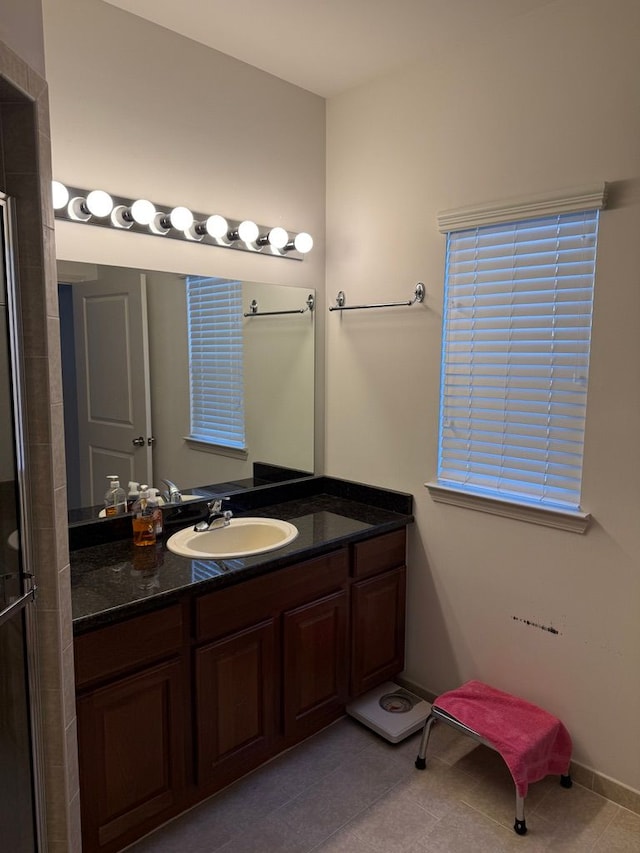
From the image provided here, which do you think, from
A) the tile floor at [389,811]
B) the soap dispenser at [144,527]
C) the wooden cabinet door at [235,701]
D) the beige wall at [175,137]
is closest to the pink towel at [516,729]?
the tile floor at [389,811]

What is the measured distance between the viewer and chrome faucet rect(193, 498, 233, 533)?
2230 mm

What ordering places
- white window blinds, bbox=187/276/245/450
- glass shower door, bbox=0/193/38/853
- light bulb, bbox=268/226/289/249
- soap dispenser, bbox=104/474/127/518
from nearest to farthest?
glass shower door, bbox=0/193/38/853 < soap dispenser, bbox=104/474/127/518 < white window blinds, bbox=187/276/245/450 < light bulb, bbox=268/226/289/249

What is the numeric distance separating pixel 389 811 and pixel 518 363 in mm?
1606

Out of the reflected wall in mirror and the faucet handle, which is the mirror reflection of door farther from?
the faucet handle

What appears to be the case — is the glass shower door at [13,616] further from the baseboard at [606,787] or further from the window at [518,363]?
the baseboard at [606,787]

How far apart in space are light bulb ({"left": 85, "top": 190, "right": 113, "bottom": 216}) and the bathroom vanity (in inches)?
44.7

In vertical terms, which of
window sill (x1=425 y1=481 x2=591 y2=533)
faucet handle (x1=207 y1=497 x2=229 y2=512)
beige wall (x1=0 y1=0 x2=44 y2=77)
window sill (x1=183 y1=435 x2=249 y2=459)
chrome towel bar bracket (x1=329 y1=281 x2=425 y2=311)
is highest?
beige wall (x1=0 y1=0 x2=44 y2=77)

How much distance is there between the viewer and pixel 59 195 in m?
1.86

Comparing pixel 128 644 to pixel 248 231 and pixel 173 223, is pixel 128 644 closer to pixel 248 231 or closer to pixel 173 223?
pixel 173 223

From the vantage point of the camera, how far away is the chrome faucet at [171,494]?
7.41ft

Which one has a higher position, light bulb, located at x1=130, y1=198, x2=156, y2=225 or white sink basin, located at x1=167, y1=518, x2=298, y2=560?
light bulb, located at x1=130, y1=198, x2=156, y2=225

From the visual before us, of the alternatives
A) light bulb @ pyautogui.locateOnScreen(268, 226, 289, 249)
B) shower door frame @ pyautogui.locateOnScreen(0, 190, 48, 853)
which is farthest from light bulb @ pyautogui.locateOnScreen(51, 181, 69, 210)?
light bulb @ pyautogui.locateOnScreen(268, 226, 289, 249)

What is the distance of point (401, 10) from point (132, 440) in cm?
174

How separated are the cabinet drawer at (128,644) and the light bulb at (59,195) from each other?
130 centimetres
